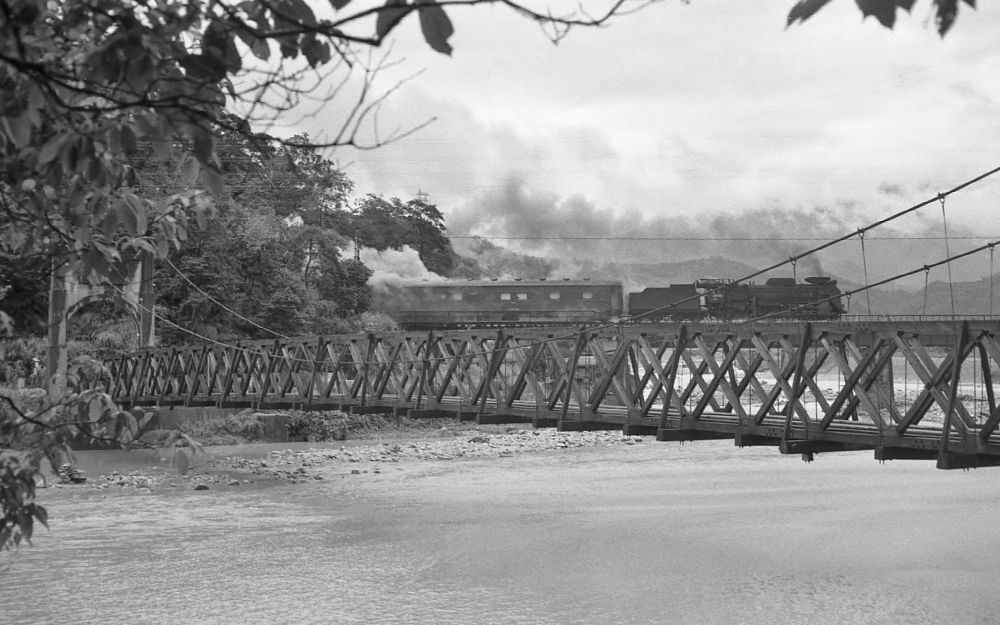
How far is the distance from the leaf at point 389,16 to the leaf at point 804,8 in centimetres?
73

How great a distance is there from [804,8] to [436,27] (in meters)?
0.70

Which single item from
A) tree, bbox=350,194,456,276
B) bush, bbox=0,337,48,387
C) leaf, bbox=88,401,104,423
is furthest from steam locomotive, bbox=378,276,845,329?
leaf, bbox=88,401,104,423

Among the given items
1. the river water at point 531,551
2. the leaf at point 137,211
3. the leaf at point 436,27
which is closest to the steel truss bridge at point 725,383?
the river water at point 531,551

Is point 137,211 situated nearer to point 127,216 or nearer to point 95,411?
point 127,216

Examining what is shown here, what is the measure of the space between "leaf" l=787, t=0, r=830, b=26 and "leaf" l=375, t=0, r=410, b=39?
28.6 inches

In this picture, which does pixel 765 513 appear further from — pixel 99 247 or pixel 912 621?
pixel 99 247

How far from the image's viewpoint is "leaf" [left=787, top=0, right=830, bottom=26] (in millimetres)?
1926

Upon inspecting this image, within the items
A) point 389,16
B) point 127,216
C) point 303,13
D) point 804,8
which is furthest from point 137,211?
point 804,8

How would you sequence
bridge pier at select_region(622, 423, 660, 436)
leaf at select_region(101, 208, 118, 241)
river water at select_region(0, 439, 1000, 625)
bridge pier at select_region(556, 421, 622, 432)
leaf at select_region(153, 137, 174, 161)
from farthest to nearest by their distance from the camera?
bridge pier at select_region(556, 421, 622, 432) → bridge pier at select_region(622, 423, 660, 436) → river water at select_region(0, 439, 1000, 625) → leaf at select_region(101, 208, 118, 241) → leaf at select_region(153, 137, 174, 161)

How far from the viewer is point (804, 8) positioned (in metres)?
1.93

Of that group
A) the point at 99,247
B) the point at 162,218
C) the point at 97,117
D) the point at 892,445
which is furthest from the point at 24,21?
the point at 892,445

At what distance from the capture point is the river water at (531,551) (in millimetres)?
13867

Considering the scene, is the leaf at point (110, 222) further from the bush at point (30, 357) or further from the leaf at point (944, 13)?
the bush at point (30, 357)

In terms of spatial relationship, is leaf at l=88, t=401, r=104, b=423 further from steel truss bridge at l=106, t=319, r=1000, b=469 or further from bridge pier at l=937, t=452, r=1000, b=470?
bridge pier at l=937, t=452, r=1000, b=470
